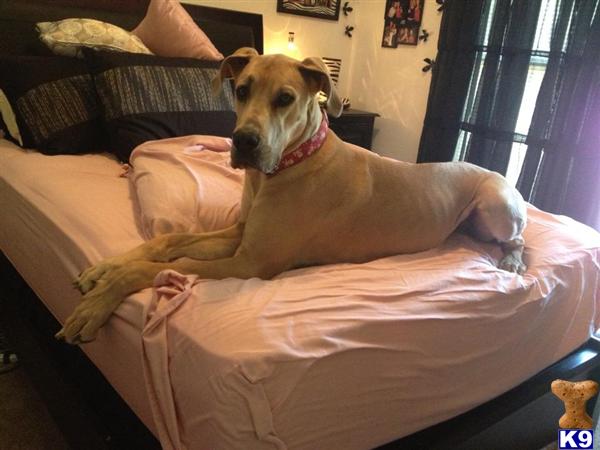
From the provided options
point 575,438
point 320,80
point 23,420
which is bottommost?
point 23,420

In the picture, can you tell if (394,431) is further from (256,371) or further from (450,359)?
(256,371)

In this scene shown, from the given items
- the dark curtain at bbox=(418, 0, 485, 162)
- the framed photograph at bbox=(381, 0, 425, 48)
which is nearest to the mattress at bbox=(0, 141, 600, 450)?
the dark curtain at bbox=(418, 0, 485, 162)

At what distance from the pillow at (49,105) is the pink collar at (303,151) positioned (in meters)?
1.23

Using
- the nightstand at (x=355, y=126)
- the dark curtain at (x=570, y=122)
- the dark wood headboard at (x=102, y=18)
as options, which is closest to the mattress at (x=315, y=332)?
the dark wood headboard at (x=102, y=18)

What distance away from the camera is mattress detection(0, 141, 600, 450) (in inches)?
37.6

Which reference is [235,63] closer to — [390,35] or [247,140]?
[247,140]

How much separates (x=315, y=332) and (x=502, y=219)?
100 cm

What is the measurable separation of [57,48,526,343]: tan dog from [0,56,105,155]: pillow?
3.11ft

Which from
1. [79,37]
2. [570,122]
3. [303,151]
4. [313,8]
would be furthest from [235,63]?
[313,8]

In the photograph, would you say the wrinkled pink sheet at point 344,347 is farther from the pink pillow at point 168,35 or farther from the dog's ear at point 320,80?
the pink pillow at point 168,35

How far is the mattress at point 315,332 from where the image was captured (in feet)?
3.14

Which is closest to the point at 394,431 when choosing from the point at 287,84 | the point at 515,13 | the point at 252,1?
the point at 287,84

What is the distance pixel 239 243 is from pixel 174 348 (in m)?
0.57

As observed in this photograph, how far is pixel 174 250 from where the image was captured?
140 cm
